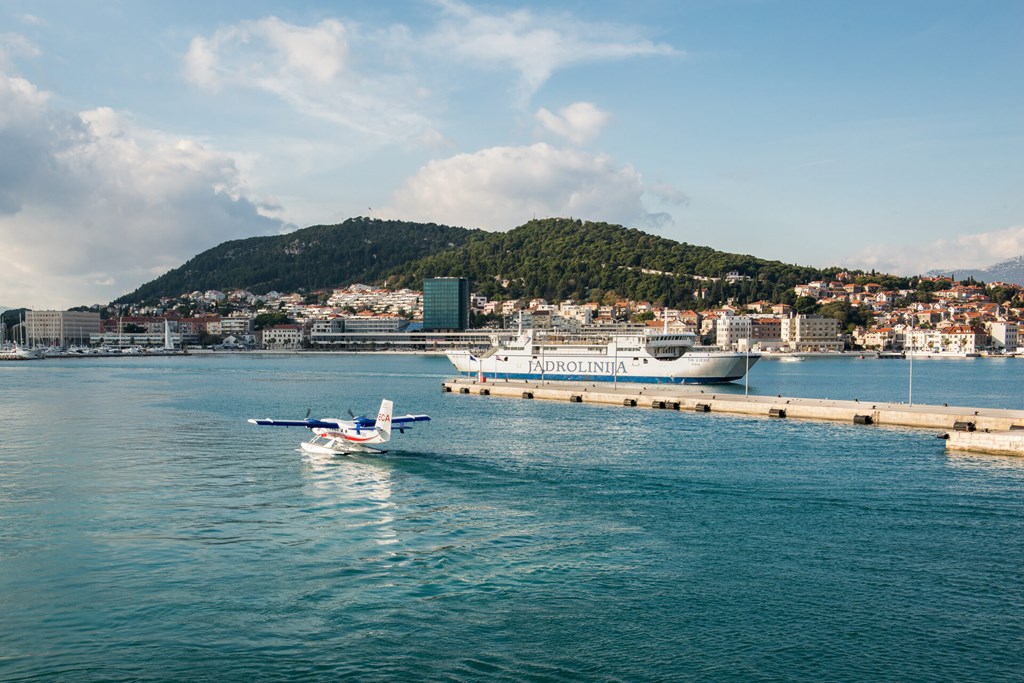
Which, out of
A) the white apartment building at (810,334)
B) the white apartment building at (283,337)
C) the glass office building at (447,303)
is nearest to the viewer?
the white apartment building at (810,334)

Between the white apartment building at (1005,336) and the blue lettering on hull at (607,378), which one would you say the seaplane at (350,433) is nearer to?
the blue lettering on hull at (607,378)

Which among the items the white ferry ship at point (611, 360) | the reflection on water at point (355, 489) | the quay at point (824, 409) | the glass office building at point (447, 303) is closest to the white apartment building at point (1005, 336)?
the glass office building at point (447, 303)

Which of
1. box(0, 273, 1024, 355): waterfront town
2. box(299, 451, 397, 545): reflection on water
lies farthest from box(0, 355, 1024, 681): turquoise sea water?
box(0, 273, 1024, 355): waterfront town

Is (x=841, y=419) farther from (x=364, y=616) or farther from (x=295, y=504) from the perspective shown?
(x=364, y=616)

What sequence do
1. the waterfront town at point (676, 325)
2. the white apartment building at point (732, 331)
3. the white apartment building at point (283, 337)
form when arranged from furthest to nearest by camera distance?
the white apartment building at point (283, 337), the waterfront town at point (676, 325), the white apartment building at point (732, 331)

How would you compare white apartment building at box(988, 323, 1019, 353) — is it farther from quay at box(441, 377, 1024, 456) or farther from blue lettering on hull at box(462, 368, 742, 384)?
quay at box(441, 377, 1024, 456)

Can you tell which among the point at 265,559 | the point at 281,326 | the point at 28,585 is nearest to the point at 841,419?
the point at 265,559
